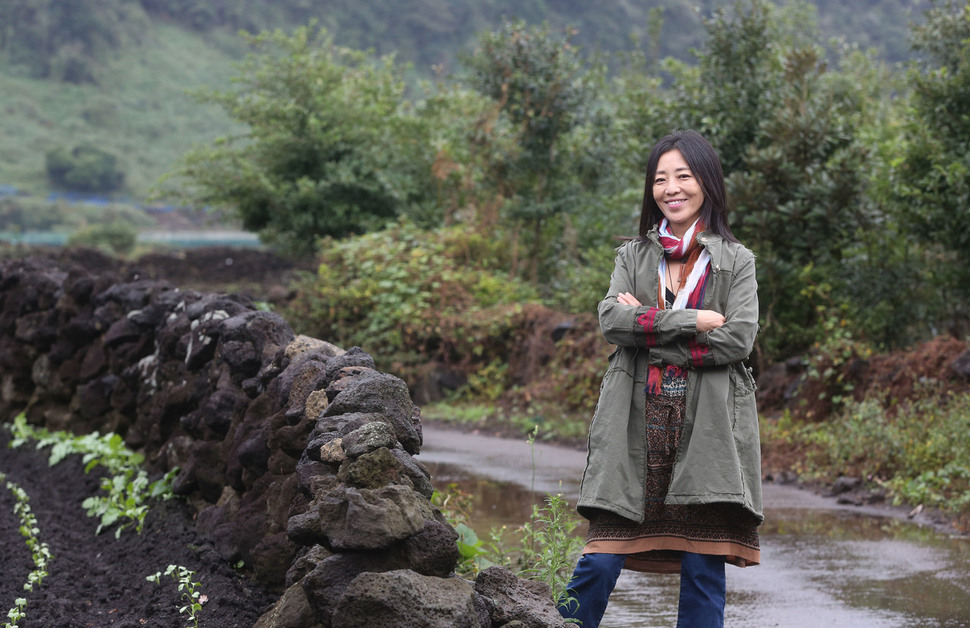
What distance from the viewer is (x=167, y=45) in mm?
73938

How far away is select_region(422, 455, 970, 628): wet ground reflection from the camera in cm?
486

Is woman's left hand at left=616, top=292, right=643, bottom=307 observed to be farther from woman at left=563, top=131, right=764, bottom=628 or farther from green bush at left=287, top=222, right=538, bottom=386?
green bush at left=287, top=222, right=538, bottom=386

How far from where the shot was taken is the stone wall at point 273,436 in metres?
3.14

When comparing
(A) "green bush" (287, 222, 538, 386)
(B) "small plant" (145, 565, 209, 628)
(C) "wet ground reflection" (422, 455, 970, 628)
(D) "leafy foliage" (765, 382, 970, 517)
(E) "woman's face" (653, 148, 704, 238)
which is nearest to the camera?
(E) "woman's face" (653, 148, 704, 238)

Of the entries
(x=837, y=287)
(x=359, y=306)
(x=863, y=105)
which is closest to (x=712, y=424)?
(x=837, y=287)

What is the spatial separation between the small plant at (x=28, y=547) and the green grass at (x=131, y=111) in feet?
164

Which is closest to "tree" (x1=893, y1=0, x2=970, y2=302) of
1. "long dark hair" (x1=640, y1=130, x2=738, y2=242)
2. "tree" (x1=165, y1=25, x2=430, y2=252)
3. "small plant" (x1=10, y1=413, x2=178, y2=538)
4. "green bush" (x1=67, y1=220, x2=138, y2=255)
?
"long dark hair" (x1=640, y1=130, x2=738, y2=242)

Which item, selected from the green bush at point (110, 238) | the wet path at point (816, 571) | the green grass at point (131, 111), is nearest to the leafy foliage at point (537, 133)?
the wet path at point (816, 571)

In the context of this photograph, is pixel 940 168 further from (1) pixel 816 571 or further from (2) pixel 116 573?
(2) pixel 116 573

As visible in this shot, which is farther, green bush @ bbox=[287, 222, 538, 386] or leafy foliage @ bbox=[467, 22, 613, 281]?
leafy foliage @ bbox=[467, 22, 613, 281]

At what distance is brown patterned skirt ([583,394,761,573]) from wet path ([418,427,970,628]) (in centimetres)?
49

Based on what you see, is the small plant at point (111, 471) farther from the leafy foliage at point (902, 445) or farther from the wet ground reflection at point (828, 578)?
the leafy foliage at point (902, 445)

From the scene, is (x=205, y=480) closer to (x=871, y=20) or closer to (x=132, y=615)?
(x=132, y=615)

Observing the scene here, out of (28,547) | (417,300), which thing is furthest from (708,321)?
(417,300)
